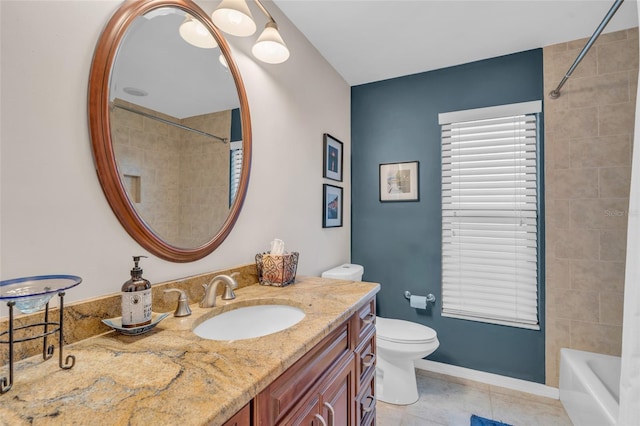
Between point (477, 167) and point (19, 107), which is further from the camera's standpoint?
point (477, 167)

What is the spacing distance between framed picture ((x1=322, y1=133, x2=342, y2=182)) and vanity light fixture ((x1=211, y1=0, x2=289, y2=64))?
95 cm

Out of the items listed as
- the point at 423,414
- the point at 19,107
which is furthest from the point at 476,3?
the point at 423,414

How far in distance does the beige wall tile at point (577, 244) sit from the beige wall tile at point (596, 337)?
0.40 metres

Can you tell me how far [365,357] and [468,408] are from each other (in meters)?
1.18

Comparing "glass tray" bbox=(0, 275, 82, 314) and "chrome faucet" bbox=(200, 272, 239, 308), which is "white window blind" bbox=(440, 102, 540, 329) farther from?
"glass tray" bbox=(0, 275, 82, 314)

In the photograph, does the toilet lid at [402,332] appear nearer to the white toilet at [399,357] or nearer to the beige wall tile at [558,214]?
the white toilet at [399,357]

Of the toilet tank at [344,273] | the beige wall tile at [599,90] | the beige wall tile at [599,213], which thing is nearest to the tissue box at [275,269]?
the toilet tank at [344,273]

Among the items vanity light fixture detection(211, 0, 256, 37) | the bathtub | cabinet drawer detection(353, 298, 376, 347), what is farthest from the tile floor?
vanity light fixture detection(211, 0, 256, 37)

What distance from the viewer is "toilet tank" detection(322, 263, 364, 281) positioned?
2191mm

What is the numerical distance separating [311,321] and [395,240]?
1.79 metres

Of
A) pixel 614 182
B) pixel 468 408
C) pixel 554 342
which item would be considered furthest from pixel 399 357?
pixel 614 182

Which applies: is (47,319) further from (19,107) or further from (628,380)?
(628,380)

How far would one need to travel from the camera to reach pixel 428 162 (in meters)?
2.54

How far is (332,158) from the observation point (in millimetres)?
2416
